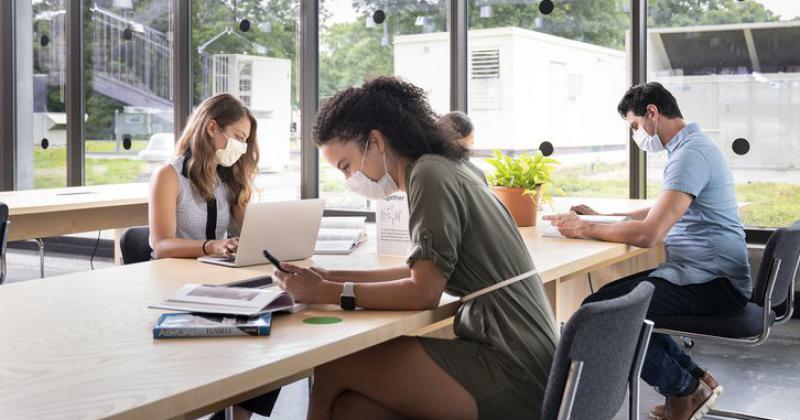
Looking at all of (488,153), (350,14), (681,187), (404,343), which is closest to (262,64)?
(350,14)

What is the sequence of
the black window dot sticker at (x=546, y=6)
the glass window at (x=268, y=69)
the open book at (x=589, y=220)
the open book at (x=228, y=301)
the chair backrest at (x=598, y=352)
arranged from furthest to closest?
1. the glass window at (x=268, y=69)
2. the black window dot sticker at (x=546, y=6)
3. the open book at (x=589, y=220)
4. the open book at (x=228, y=301)
5. the chair backrest at (x=598, y=352)

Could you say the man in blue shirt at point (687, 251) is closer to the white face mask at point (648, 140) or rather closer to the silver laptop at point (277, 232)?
the white face mask at point (648, 140)

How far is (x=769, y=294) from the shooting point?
2.82m

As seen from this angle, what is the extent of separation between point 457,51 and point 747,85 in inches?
73.7

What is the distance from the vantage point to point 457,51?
580 cm

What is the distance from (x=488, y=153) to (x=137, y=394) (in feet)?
15.3

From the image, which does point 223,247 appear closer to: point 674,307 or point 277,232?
point 277,232

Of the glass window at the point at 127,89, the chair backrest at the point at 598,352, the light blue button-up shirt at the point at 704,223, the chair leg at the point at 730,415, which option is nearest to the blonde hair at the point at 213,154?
the light blue button-up shirt at the point at 704,223

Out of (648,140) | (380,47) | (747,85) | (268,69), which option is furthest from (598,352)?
(268,69)

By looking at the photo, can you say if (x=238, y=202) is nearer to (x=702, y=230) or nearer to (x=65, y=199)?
(x=702, y=230)

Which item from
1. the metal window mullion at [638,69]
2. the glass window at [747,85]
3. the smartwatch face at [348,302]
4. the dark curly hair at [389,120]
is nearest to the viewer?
the smartwatch face at [348,302]

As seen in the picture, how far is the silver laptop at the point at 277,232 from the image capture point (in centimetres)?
238

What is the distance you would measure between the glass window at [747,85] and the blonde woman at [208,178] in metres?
3.08

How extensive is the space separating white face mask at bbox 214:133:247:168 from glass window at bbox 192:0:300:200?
336 centimetres
